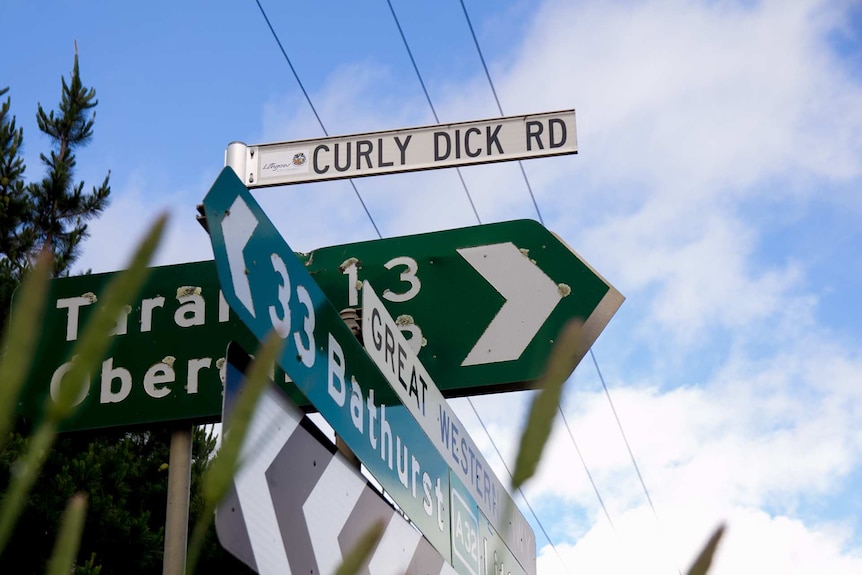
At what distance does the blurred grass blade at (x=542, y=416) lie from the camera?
1.19ft

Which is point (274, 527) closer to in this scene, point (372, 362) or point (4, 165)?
point (372, 362)

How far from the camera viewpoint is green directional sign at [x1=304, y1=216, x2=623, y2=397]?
289 centimetres

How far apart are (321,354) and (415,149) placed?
5.72ft

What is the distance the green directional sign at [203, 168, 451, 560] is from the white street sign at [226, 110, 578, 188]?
1.26m

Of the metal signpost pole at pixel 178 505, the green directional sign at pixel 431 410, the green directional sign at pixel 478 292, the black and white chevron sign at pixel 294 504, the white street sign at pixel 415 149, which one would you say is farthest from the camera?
the white street sign at pixel 415 149

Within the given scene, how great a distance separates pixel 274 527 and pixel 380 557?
572 millimetres

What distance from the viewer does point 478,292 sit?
3018 mm

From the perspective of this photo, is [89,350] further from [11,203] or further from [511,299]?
[11,203]

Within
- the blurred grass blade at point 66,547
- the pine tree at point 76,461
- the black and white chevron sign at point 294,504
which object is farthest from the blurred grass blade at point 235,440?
the pine tree at point 76,461

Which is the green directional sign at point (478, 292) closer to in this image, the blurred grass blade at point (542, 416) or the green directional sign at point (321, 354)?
the green directional sign at point (321, 354)

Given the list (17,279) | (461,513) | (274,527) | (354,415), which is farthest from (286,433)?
(17,279)

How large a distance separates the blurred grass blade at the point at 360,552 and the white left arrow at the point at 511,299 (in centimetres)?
254

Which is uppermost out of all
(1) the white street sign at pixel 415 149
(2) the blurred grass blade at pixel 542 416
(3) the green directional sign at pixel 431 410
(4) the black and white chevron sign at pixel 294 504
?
(1) the white street sign at pixel 415 149

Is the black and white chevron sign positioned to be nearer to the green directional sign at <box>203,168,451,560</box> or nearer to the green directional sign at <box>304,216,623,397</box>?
the green directional sign at <box>203,168,451,560</box>
